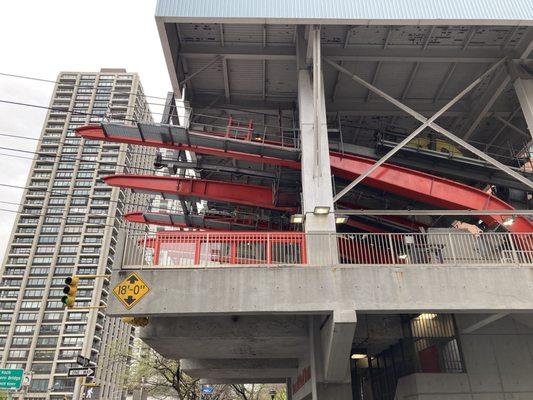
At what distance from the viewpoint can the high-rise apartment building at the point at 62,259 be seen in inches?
3593

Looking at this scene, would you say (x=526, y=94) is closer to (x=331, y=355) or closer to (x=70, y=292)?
(x=331, y=355)

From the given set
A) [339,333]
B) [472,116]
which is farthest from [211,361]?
[472,116]

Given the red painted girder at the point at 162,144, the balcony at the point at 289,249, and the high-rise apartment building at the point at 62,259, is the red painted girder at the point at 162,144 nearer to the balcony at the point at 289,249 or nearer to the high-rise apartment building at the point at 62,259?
the balcony at the point at 289,249

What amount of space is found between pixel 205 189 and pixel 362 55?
31.8 ft

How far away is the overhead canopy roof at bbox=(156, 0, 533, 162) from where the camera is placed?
46.5 ft

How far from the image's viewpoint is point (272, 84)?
18.6 m

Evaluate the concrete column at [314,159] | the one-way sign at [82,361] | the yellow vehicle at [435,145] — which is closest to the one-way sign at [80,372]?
the one-way sign at [82,361]

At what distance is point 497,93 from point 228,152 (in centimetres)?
1182

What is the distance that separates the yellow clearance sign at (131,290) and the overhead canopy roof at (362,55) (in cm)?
900

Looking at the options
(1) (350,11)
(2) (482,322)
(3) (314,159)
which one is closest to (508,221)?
(2) (482,322)

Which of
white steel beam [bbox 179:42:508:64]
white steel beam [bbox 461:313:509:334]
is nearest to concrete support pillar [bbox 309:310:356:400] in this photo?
white steel beam [bbox 461:313:509:334]

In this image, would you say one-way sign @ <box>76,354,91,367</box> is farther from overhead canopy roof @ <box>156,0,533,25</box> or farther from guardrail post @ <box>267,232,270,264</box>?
overhead canopy roof @ <box>156,0,533,25</box>

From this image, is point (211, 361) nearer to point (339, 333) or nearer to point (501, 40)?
point (339, 333)

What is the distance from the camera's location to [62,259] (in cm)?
10025
